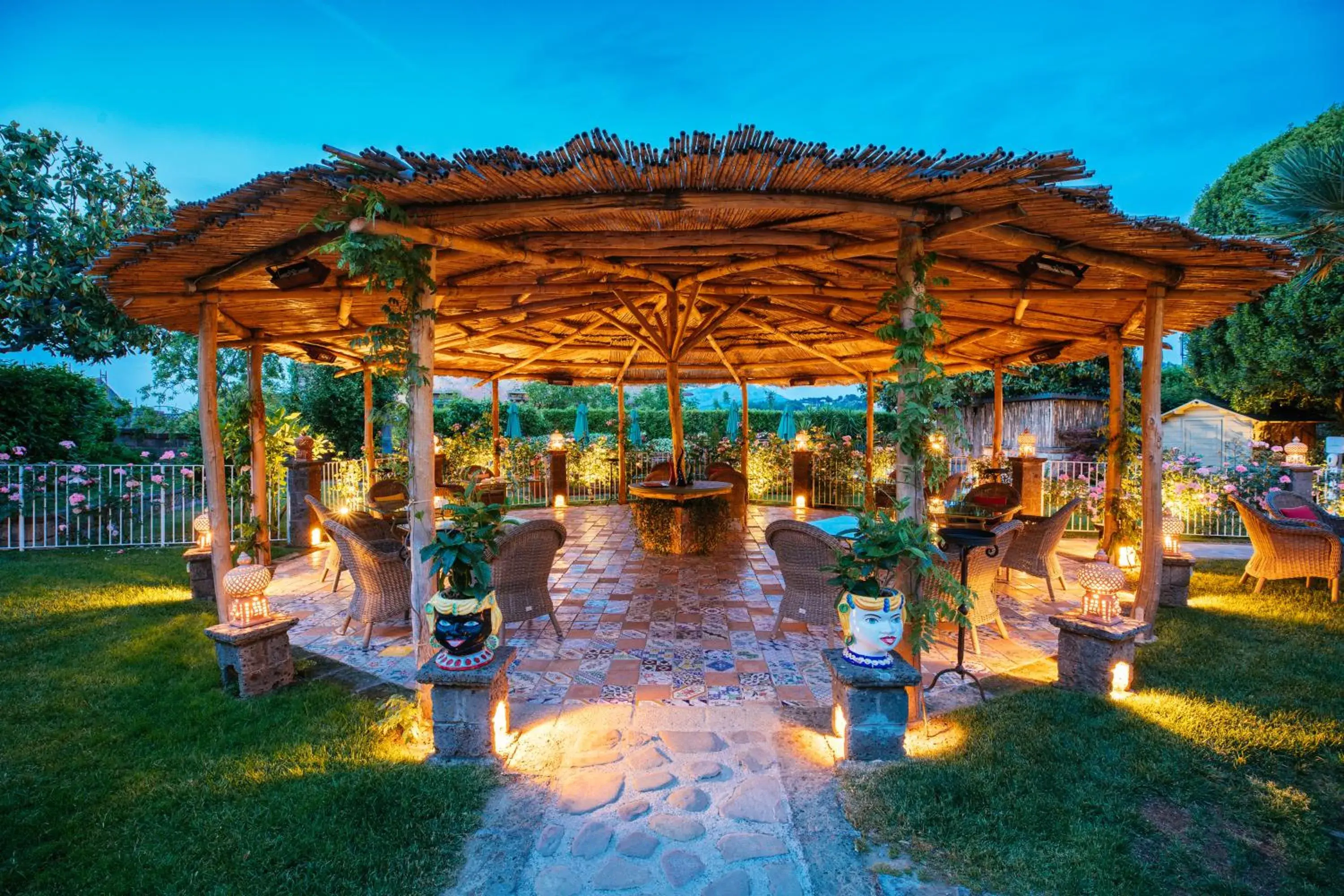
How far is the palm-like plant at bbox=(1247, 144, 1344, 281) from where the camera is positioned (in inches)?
240

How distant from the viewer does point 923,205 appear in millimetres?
3523

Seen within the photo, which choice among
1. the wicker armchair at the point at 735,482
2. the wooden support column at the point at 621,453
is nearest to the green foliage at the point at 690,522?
the wicker armchair at the point at 735,482

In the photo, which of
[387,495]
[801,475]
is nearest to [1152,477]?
[801,475]

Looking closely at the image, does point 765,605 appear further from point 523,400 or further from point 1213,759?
point 523,400

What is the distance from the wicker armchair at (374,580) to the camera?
4.46 meters

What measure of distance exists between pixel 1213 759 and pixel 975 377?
16.2 metres

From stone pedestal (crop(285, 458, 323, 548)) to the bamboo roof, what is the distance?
1602mm

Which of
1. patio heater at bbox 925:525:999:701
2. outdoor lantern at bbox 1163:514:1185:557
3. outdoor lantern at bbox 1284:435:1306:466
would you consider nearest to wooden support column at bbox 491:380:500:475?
patio heater at bbox 925:525:999:701

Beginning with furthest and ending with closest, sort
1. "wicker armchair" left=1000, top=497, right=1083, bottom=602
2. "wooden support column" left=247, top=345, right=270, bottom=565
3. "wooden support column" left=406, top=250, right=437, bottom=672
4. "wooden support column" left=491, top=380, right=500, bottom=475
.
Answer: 1. "wooden support column" left=491, top=380, right=500, bottom=475
2. "wooden support column" left=247, top=345, right=270, bottom=565
3. "wicker armchair" left=1000, top=497, right=1083, bottom=602
4. "wooden support column" left=406, top=250, right=437, bottom=672

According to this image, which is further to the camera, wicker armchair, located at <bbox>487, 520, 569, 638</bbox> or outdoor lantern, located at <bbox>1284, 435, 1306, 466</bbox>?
outdoor lantern, located at <bbox>1284, 435, 1306, 466</bbox>

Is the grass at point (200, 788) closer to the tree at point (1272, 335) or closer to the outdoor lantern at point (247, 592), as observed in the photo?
the outdoor lantern at point (247, 592)

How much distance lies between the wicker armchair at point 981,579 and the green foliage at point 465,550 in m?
2.97

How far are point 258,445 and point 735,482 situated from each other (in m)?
5.91

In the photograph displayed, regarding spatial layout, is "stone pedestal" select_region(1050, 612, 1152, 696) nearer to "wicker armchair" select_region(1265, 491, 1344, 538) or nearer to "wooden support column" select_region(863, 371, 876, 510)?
"wicker armchair" select_region(1265, 491, 1344, 538)
